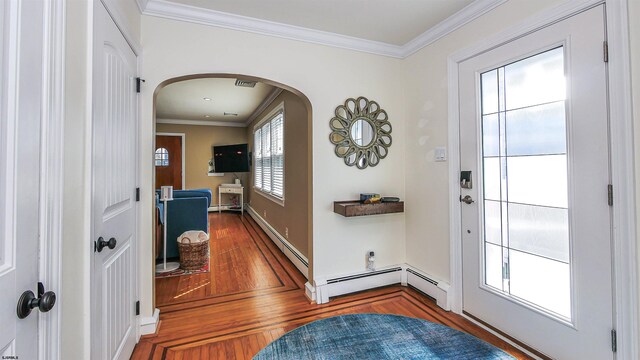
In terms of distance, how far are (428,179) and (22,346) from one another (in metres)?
2.69

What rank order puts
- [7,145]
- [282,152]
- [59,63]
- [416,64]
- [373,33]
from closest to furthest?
1. [7,145]
2. [59,63]
3. [373,33]
4. [416,64]
5. [282,152]

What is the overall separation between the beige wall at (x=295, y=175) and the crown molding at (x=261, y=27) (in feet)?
2.75

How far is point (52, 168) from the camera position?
944mm

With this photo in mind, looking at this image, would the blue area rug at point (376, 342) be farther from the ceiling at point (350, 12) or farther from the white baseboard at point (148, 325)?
the ceiling at point (350, 12)

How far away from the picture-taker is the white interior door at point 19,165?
723 millimetres

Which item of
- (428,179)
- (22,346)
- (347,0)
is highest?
(347,0)

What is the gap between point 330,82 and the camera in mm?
2682

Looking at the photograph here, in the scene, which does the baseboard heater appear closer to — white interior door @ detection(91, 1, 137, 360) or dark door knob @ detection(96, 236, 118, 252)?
white interior door @ detection(91, 1, 137, 360)

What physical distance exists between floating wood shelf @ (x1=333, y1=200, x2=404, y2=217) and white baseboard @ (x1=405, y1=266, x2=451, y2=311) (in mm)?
Answer: 671

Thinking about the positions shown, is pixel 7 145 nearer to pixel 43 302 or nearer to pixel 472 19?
pixel 43 302

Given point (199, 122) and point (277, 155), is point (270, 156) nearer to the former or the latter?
point (277, 155)

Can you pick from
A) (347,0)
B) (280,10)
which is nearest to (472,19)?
(347,0)

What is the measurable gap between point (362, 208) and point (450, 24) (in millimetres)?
1758

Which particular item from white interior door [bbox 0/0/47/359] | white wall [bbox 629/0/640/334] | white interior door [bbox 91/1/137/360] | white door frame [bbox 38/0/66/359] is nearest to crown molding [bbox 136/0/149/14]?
white interior door [bbox 91/1/137/360]
